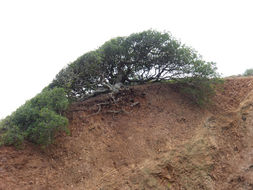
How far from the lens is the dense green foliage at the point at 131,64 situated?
884 centimetres

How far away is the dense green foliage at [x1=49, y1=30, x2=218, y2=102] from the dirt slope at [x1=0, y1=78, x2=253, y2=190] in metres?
1.10

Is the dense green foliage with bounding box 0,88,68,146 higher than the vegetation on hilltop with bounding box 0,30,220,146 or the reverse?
the reverse

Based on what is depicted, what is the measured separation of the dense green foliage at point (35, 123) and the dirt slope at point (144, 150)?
427 mm

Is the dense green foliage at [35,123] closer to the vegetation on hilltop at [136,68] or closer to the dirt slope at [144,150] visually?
the dirt slope at [144,150]

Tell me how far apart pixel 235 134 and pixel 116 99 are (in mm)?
5666

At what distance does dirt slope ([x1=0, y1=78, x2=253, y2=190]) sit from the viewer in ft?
19.3

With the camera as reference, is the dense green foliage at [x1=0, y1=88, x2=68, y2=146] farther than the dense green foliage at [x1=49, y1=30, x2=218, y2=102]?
No

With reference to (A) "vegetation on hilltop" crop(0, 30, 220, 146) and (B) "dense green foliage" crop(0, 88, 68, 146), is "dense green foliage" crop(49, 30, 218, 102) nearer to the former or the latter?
(A) "vegetation on hilltop" crop(0, 30, 220, 146)

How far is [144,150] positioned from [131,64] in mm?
4979

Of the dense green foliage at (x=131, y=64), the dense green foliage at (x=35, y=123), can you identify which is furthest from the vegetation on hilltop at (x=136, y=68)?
the dense green foliage at (x=35, y=123)

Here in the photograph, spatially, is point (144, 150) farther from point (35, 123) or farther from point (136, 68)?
point (136, 68)

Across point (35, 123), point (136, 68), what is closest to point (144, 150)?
point (35, 123)

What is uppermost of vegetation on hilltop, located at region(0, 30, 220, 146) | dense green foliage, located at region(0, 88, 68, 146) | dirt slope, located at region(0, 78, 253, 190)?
vegetation on hilltop, located at region(0, 30, 220, 146)

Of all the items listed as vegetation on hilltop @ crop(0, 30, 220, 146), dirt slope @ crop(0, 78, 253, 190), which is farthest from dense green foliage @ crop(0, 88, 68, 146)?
vegetation on hilltop @ crop(0, 30, 220, 146)
